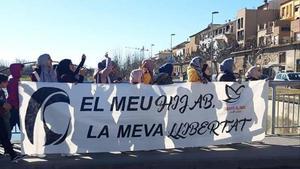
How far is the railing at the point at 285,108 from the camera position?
33.8 ft

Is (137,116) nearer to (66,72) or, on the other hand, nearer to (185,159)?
(185,159)

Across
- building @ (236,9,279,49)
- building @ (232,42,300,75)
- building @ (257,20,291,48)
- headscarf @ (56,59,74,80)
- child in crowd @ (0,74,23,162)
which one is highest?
building @ (236,9,279,49)

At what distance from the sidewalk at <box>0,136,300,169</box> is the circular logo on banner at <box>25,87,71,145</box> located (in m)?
0.33

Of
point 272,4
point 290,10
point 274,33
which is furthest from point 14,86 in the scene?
point 272,4

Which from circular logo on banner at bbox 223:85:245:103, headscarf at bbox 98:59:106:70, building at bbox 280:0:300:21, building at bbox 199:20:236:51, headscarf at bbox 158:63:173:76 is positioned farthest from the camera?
building at bbox 199:20:236:51

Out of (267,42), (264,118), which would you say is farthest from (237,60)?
(264,118)

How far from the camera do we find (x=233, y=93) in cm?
910

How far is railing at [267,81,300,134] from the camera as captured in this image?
1030 cm

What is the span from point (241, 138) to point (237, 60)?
79.9 metres

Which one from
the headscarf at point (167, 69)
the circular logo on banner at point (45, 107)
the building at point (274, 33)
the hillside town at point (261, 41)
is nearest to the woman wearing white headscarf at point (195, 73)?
the headscarf at point (167, 69)

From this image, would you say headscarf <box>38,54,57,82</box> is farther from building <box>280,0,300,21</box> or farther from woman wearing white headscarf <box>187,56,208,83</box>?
building <box>280,0,300,21</box>

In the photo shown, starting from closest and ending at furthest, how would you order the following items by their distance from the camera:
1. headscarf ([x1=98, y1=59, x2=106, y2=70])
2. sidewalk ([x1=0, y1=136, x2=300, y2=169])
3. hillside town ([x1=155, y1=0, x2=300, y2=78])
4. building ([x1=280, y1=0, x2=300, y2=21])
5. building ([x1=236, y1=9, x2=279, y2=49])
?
sidewalk ([x1=0, y1=136, x2=300, y2=169]) < headscarf ([x1=98, y1=59, x2=106, y2=70]) < hillside town ([x1=155, y1=0, x2=300, y2=78]) < building ([x1=280, y1=0, x2=300, y2=21]) < building ([x1=236, y1=9, x2=279, y2=49])

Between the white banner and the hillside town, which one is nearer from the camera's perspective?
the white banner

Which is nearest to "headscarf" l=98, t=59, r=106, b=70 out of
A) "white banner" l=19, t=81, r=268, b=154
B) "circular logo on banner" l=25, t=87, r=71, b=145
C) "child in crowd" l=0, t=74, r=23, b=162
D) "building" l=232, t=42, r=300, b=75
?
"white banner" l=19, t=81, r=268, b=154
